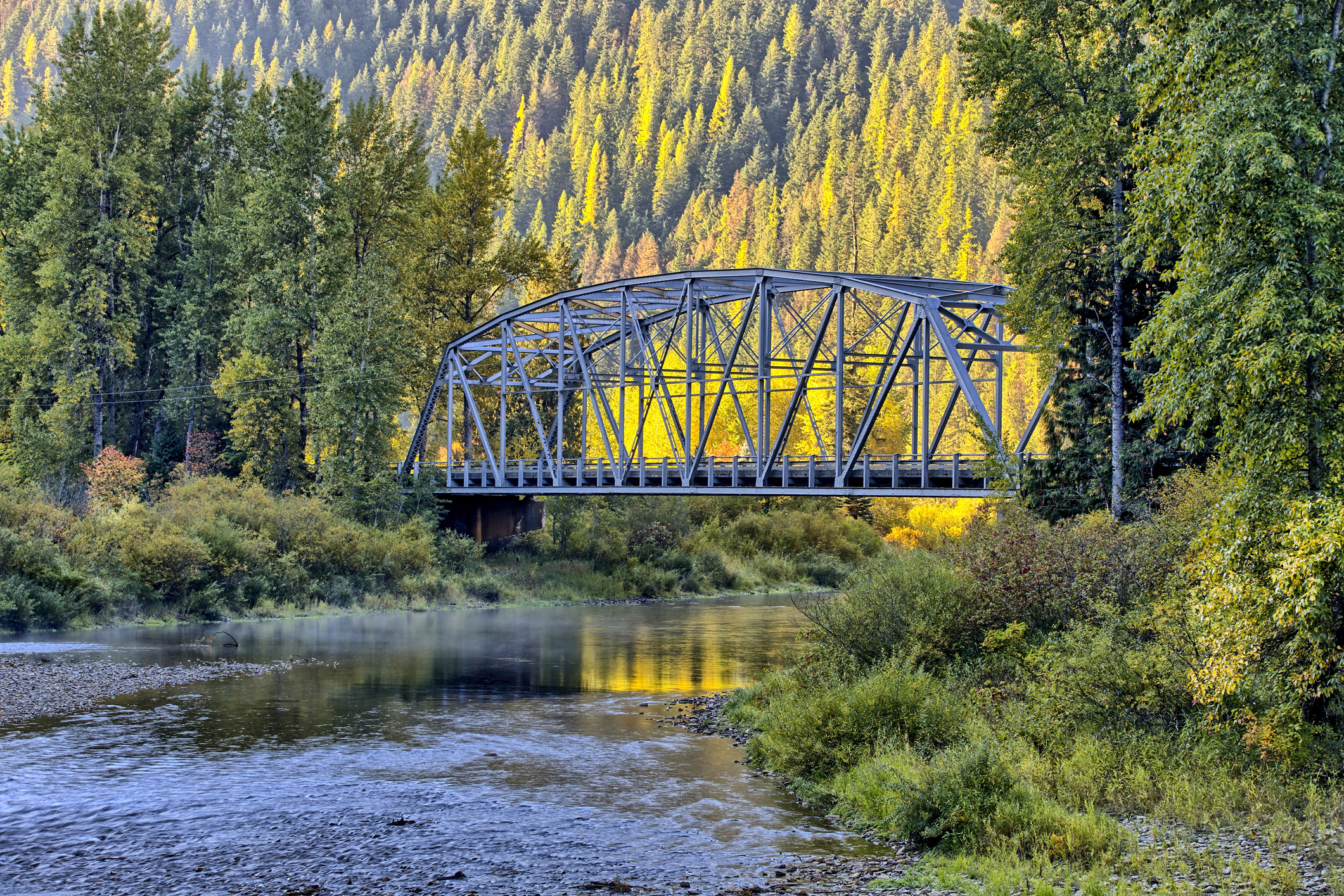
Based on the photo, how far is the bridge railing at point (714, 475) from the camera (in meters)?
38.0

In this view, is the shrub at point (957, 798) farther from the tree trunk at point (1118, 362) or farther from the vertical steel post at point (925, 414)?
the vertical steel post at point (925, 414)

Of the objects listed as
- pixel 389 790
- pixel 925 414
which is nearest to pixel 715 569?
pixel 925 414

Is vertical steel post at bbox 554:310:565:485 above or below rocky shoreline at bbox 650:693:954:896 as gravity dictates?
above

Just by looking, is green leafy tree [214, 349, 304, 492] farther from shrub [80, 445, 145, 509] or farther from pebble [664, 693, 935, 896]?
pebble [664, 693, 935, 896]

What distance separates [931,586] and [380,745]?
9523mm

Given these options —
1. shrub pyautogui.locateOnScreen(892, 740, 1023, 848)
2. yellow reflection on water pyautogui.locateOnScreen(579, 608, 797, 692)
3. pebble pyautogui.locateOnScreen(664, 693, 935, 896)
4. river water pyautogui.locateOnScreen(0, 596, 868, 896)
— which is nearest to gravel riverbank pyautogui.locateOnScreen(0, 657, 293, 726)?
river water pyautogui.locateOnScreen(0, 596, 868, 896)

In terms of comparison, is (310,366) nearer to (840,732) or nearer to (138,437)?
(138,437)

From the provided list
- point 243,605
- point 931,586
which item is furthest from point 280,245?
point 931,586

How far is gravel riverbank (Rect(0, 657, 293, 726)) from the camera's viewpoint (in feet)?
75.1

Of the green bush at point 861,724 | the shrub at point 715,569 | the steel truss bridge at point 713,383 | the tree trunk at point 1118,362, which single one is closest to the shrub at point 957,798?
the green bush at point 861,724

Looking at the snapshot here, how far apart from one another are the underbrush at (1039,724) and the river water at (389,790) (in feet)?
4.39

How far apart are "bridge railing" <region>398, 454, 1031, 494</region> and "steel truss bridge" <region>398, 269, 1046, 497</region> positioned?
0.12 meters

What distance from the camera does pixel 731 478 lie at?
46.5 m

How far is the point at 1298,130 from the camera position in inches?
562
